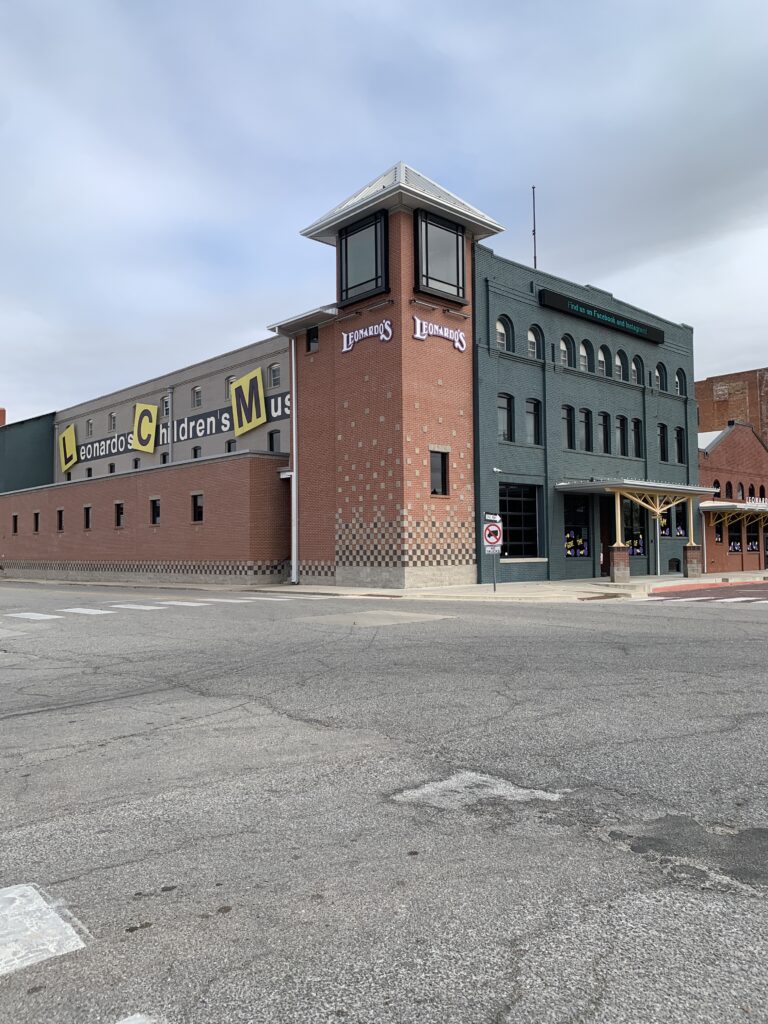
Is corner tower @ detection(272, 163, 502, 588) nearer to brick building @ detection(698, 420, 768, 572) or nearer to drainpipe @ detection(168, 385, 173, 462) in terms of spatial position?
brick building @ detection(698, 420, 768, 572)

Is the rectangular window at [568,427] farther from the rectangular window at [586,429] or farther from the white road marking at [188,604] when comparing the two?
the white road marking at [188,604]

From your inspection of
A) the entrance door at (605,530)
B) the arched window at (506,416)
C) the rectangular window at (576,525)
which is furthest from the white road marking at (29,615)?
the entrance door at (605,530)

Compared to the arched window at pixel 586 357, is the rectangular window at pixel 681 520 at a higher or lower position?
lower

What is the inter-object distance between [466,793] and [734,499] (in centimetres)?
4593

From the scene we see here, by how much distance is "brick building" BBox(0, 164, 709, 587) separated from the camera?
2841cm

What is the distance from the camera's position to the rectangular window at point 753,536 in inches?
1807

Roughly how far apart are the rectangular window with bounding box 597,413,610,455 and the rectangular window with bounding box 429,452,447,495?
10.5 meters

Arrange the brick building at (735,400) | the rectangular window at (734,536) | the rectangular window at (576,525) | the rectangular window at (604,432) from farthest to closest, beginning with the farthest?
the brick building at (735,400) < the rectangular window at (734,536) < the rectangular window at (604,432) < the rectangular window at (576,525)

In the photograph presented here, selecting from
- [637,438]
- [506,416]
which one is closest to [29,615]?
[506,416]

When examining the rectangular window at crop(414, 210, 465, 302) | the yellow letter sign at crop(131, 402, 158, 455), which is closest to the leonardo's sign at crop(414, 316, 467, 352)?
the rectangular window at crop(414, 210, 465, 302)

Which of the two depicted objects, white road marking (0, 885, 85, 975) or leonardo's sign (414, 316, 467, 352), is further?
leonardo's sign (414, 316, 467, 352)

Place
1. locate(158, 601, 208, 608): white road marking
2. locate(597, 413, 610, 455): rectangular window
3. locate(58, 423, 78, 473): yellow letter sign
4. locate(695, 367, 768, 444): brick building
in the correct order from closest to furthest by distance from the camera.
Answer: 1. locate(158, 601, 208, 608): white road marking
2. locate(597, 413, 610, 455): rectangular window
3. locate(58, 423, 78, 473): yellow letter sign
4. locate(695, 367, 768, 444): brick building

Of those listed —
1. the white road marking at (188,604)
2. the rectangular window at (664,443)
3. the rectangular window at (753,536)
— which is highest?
the rectangular window at (664,443)

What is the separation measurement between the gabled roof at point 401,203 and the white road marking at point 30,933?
26.4 meters
